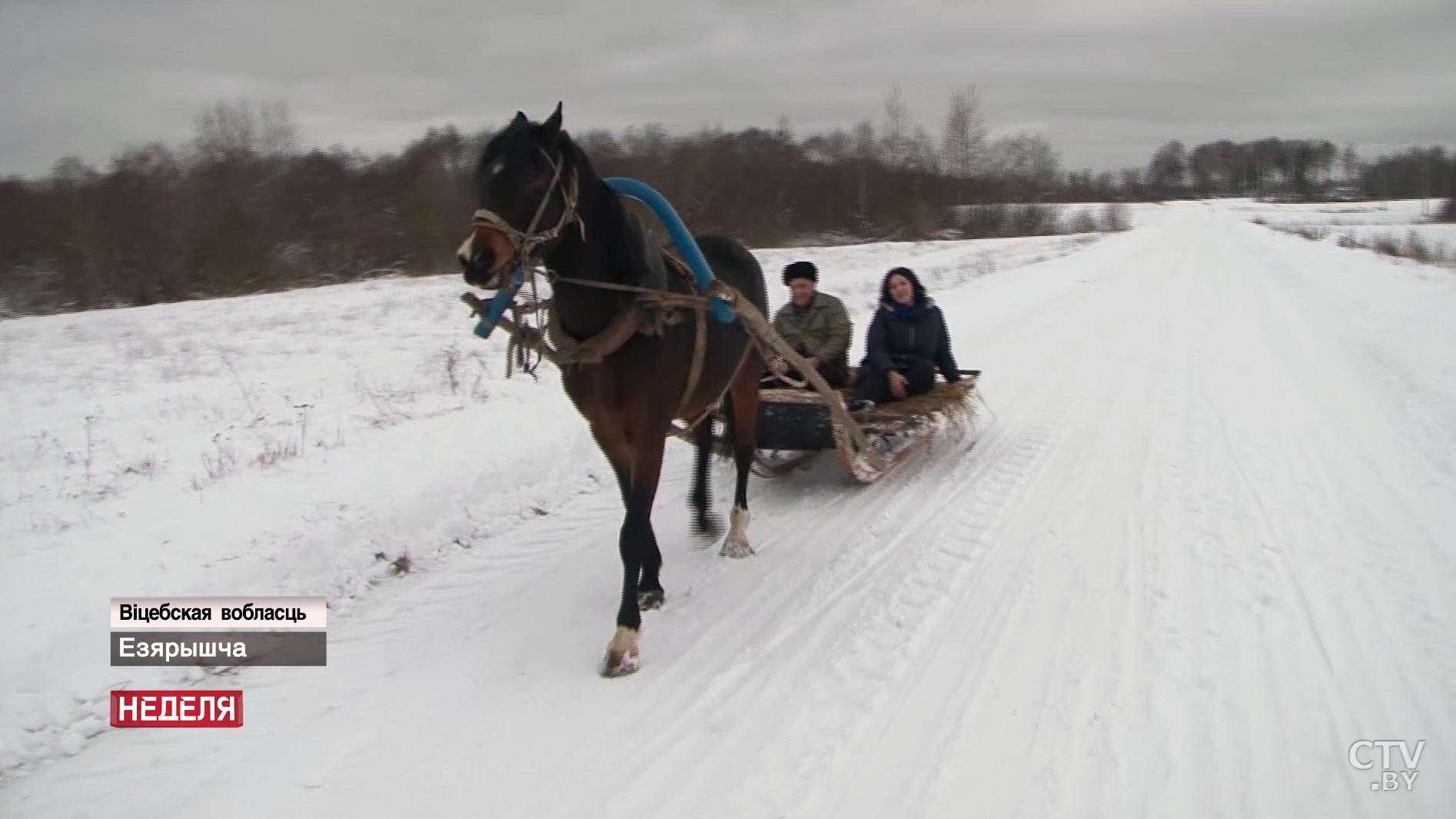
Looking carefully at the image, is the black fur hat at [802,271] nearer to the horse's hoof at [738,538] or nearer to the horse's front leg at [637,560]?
the horse's hoof at [738,538]

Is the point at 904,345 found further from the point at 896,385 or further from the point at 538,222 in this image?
the point at 538,222

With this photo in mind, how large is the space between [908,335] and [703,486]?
256 cm

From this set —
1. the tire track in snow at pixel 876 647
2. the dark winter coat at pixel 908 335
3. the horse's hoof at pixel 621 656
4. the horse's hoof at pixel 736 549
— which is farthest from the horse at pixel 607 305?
the dark winter coat at pixel 908 335

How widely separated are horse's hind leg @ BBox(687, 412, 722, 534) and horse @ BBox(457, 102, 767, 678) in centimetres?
68

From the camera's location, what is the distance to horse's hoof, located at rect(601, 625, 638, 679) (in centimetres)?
370

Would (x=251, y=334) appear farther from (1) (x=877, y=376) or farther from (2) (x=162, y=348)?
(1) (x=877, y=376)

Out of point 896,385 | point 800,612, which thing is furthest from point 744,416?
point 800,612

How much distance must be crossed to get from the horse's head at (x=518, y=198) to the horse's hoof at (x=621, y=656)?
167cm

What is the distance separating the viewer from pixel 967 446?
7.02 m

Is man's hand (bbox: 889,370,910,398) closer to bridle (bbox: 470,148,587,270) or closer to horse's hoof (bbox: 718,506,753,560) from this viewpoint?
horse's hoof (bbox: 718,506,753,560)

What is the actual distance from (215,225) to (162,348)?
85.8 ft

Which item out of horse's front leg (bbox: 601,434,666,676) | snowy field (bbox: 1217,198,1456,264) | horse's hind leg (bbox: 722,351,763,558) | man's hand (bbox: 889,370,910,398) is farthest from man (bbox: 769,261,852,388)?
snowy field (bbox: 1217,198,1456,264)

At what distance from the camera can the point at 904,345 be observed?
22.9ft
